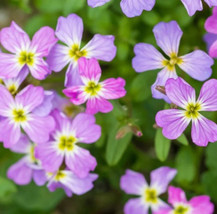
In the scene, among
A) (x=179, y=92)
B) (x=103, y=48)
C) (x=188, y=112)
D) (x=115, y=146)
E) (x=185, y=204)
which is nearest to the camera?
(x=179, y=92)

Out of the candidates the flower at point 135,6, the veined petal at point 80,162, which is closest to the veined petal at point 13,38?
the flower at point 135,6

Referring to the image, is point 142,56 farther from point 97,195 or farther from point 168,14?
point 97,195

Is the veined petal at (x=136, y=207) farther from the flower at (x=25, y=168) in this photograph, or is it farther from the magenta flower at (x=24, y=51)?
the magenta flower at (x=24, y=51)

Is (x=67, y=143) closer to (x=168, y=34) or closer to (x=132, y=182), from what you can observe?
(x=132, y=182)

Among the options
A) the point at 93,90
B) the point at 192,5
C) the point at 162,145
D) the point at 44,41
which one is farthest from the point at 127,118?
the point at 192,5

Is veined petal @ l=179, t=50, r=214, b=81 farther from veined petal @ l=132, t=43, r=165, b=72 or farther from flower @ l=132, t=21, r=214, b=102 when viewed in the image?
veined petal @ l=132, t=43, r=165, b=72

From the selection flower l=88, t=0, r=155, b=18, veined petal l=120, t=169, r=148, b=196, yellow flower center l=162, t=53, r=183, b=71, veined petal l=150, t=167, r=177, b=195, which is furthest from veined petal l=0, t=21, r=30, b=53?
veined petal l=150, t=167, r=177, b=195

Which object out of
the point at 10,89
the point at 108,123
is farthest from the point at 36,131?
the point at 108,123

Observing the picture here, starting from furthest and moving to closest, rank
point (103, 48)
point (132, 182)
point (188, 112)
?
point (132, 182) → point (103, 48) → point (188, 112)
